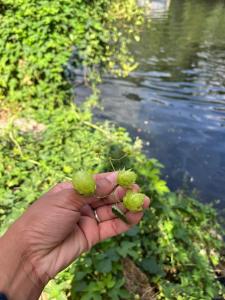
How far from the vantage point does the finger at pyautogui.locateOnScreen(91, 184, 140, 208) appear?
2070mm

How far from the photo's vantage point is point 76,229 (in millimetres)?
2385

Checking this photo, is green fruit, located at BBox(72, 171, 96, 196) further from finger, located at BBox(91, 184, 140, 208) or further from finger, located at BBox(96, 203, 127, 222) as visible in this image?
finger, located at BBox(96, 203, 127, 222)

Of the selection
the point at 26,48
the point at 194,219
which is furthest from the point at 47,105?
the point at 194,219

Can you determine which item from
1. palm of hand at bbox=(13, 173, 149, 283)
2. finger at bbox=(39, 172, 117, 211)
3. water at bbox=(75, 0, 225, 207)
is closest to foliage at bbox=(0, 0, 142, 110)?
water at bbox=(75, 0, 225, 207)

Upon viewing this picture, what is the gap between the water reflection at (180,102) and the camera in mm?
7355

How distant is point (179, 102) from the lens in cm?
1026

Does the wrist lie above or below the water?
above

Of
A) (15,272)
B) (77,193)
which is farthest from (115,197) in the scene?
(15,272)

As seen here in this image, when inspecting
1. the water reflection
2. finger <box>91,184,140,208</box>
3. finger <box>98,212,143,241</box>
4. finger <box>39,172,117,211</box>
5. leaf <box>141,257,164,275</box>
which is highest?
finger <box>39,172,117,211</box>

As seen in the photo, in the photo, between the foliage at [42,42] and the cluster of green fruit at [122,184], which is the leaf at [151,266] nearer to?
the cluster of green fruit at [122,184]

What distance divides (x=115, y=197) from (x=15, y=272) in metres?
0.67

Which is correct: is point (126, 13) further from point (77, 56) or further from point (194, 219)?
point (194, 219)

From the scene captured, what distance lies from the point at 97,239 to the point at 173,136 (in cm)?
610

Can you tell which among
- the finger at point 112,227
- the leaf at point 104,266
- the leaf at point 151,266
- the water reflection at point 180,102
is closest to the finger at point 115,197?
the finger at point 112,227
